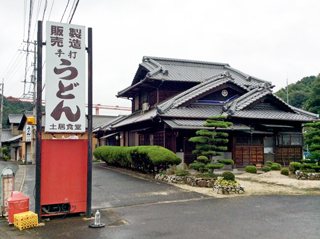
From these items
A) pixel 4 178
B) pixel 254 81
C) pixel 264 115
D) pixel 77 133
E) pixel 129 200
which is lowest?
pixel 129 200

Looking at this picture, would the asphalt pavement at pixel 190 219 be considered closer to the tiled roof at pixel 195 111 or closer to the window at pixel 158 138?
the tiled roof at pixel 195 111

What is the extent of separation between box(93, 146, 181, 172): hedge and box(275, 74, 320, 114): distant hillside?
3209cm

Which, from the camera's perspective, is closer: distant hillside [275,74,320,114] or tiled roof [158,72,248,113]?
tiled roof [158,72,248,113]

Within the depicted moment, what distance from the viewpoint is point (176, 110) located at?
856 inches

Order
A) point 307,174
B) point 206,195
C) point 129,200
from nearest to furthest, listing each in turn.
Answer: point 129,200
point 206,195
point 307,174

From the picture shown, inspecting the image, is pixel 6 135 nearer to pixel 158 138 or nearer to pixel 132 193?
pixel 158 138

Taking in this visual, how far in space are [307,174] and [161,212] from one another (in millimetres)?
10557

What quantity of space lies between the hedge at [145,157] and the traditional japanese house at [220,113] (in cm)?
229

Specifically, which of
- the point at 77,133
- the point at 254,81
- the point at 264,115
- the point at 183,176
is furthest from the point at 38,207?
the point at 254,81

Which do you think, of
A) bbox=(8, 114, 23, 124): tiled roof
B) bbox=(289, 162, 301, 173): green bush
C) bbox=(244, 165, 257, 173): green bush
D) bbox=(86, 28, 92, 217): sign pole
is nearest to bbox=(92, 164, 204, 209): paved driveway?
bbox=(86, 28, 92, 217): sign pole

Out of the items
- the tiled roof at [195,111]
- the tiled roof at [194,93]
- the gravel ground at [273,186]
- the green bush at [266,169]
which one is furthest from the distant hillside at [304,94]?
the gravel ground at [273,186]

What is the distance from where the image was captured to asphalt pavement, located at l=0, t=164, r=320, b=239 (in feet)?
24.2

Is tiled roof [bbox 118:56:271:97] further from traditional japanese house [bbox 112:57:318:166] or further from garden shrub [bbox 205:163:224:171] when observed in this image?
garden shrub [bbox 205:163:224:171]

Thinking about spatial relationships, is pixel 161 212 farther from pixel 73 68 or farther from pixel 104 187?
pixel 104 187
